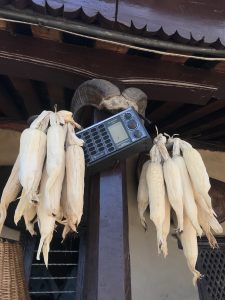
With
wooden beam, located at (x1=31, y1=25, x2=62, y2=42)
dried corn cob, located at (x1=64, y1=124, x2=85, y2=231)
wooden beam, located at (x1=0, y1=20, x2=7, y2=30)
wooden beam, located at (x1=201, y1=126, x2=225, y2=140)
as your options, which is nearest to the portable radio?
dried corn cob, located at (x1=64, y1=124, x2=85, y2=231)

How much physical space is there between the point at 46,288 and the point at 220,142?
6.41ft

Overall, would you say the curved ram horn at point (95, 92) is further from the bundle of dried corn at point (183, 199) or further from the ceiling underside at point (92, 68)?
the bundle of dried corn at point (183, 199)

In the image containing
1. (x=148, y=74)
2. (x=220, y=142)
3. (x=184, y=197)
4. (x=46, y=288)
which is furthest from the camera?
(x=220, y=142)

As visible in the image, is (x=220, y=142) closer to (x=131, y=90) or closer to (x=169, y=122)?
(x=169, y=122)

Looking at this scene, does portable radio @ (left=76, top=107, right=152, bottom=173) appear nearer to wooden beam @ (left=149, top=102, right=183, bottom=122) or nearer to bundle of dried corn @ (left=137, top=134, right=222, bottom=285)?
bundle of dried corn @ (left=137, top=134, right=222, bottom=285)

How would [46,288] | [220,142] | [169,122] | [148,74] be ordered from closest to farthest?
[148,74], [46,288], [169,122], [220,142]

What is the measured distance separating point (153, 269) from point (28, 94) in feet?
5.15

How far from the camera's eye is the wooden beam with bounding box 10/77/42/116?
2291 mm

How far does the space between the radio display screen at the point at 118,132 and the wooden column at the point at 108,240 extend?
14 cm

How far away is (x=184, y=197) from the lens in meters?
1.67

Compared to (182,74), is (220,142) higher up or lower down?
higher up

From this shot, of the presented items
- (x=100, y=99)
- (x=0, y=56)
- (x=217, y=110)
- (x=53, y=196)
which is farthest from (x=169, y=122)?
(x=53, y=196)

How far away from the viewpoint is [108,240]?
5.29 ft

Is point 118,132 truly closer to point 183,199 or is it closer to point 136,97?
point 136,97
